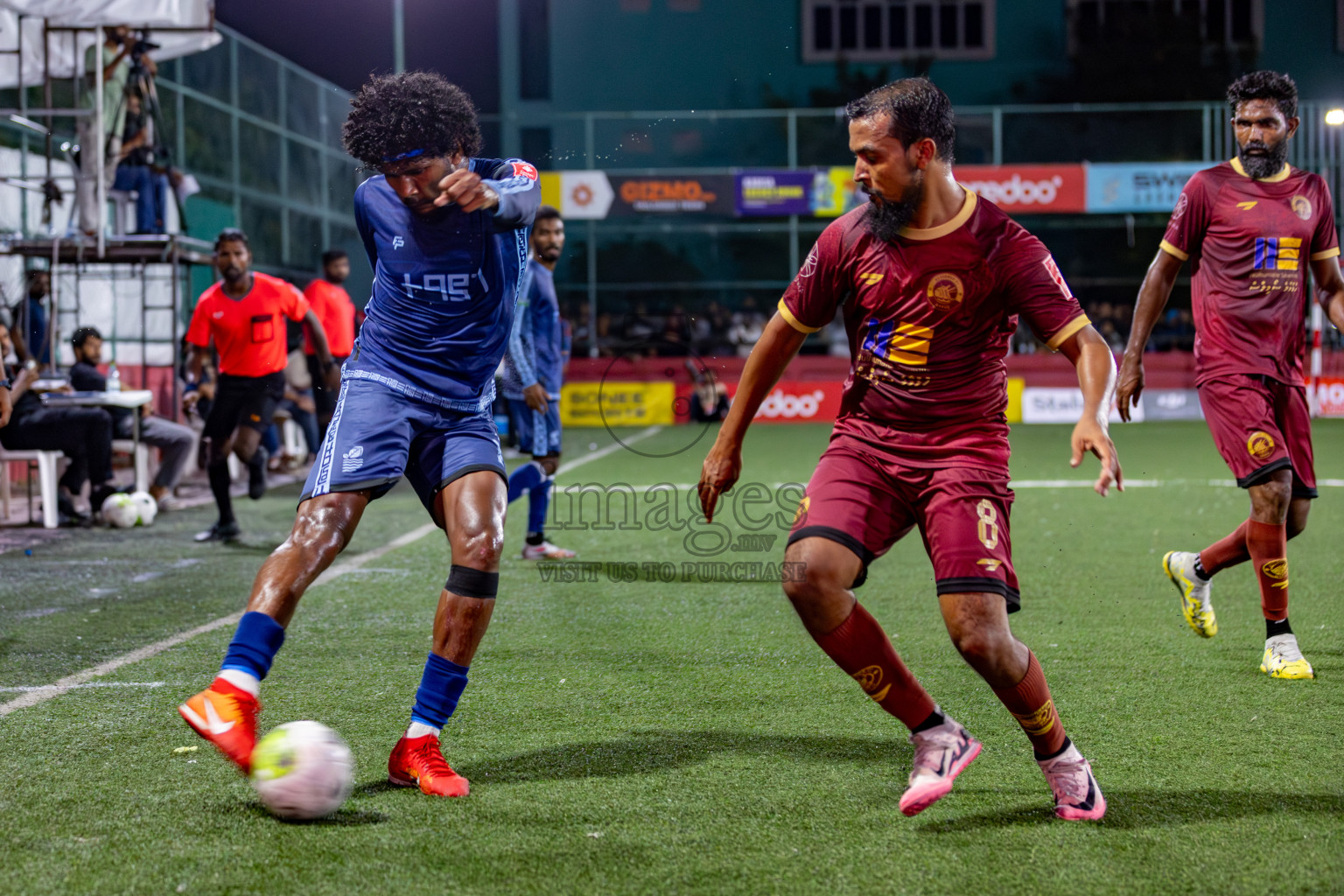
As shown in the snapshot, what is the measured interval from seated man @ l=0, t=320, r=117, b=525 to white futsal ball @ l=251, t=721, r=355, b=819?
7294 millimetres

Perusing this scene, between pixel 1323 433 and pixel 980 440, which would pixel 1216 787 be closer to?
pixel 980 440

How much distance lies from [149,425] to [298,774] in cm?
844

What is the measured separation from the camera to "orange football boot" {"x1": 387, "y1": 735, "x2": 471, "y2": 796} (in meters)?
3.56

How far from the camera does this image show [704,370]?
22.9 m

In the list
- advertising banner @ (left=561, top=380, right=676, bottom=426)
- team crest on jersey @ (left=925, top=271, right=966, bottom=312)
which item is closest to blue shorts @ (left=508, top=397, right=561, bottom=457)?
team crest on jersey @ (left=925, top=271, right=966, bottom=312)

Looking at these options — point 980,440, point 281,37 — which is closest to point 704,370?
point 281,37

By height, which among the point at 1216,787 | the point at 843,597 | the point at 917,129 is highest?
the point at 917,129

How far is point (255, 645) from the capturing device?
11.2 feet

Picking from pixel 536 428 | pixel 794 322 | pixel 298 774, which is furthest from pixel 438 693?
pixel 536 428

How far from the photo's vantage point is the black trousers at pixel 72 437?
980cm

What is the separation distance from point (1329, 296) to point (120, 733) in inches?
194

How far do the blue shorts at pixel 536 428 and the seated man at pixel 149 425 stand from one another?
4.32 meters

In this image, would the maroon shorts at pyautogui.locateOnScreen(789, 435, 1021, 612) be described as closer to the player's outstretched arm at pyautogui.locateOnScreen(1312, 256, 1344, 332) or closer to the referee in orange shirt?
the player's outstretched arm at pyautogui.locateOnScreen(1312, 256, 1344, 332)

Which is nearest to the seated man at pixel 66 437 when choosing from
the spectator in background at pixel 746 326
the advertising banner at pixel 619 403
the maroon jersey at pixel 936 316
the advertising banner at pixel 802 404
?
the maroon jersey at pixel 936 316
